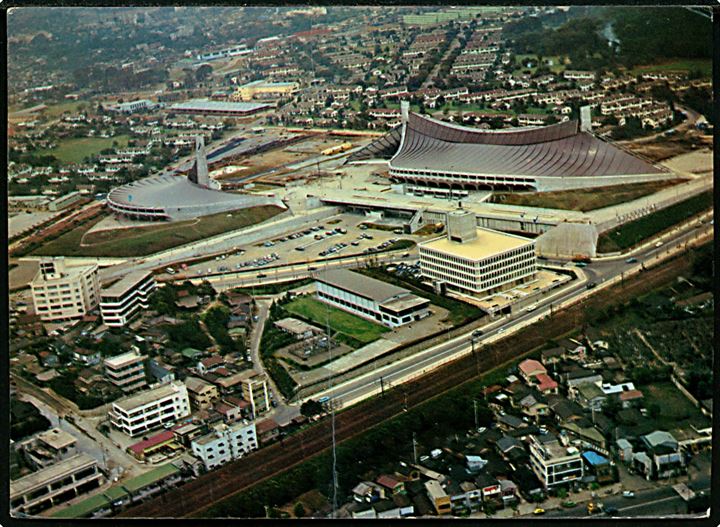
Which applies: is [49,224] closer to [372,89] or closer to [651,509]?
[372,89]

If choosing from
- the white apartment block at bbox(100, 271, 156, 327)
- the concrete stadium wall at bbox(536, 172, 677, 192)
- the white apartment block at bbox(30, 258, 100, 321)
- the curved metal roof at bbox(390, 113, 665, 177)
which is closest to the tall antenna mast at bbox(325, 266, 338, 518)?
the white apartment block at bbox(100, 271, 156, 327)

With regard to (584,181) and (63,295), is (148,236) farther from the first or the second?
(584,181)

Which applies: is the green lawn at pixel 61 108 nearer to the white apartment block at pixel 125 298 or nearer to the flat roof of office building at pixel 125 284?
the flat roof of office building at pixel 125 284

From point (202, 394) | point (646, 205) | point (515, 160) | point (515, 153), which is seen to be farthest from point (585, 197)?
point (202, 394)

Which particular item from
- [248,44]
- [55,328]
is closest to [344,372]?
[55,328]

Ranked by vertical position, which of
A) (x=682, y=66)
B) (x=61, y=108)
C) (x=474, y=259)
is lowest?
(x=474, y=259)

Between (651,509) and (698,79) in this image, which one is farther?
(698,79)

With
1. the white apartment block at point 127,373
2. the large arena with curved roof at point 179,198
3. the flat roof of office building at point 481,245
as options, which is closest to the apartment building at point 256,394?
the white apartment block at point 127,373
